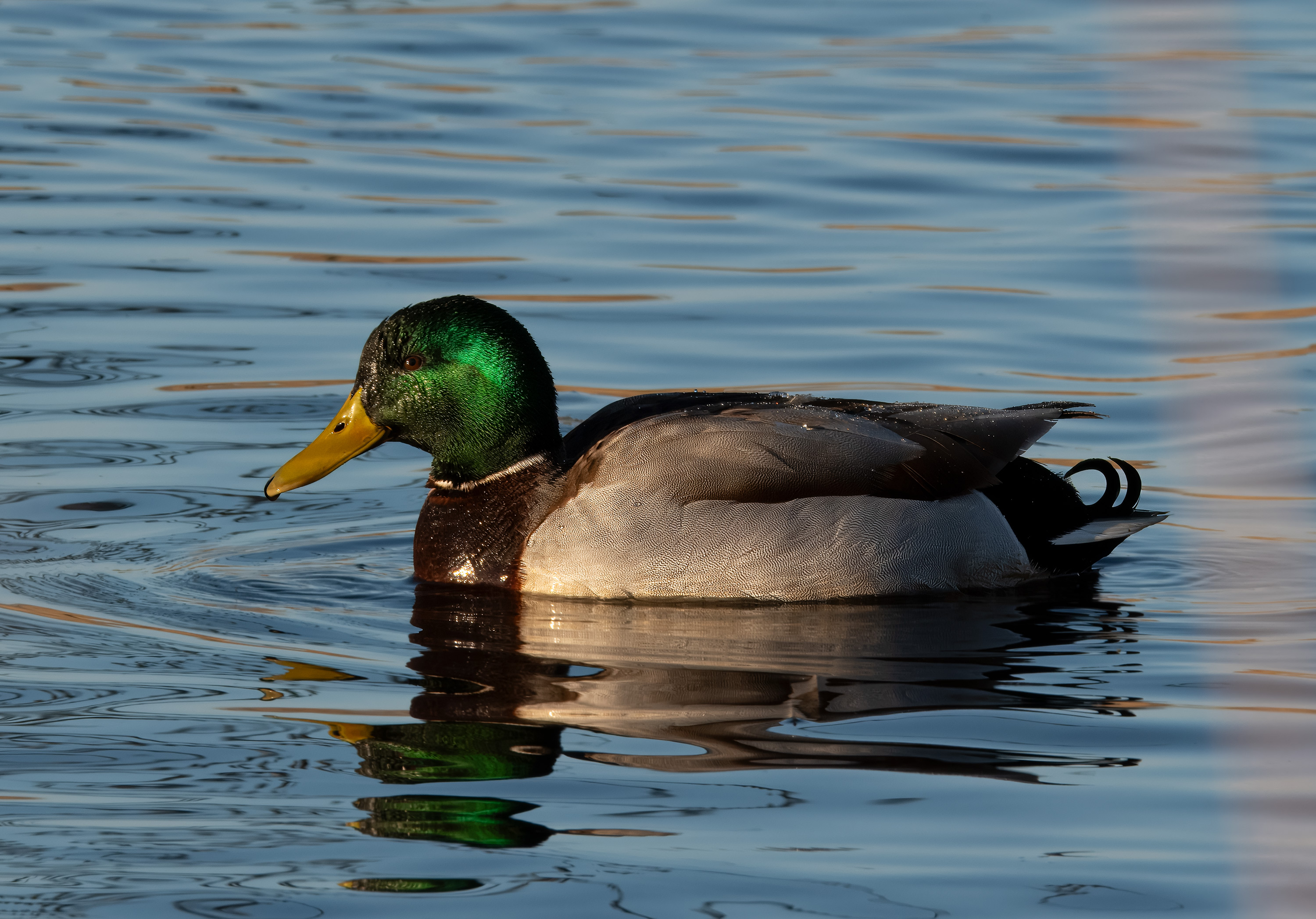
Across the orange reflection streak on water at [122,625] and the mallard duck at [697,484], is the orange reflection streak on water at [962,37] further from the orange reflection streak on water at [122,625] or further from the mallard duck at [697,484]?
the orange reflection streak on water at [122,625]

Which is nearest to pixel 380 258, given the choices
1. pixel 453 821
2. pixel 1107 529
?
pixel 1107 529

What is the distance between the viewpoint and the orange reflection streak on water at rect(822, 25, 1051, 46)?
1612cm

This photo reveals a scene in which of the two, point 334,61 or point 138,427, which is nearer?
point 138,427

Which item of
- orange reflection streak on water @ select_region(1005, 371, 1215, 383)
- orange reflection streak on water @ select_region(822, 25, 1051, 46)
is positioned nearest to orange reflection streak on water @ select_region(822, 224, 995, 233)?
orange reflection streak on water @ select_region(1005, 371, 1215, 383)

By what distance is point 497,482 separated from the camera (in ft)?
21.0

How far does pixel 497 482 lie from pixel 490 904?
3.07 metres

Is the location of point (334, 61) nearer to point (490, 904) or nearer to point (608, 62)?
point (608, 62)

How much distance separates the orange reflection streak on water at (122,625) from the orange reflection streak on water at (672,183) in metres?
6.61

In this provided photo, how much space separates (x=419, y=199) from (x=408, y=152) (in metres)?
1.10

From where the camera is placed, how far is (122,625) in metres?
5.55

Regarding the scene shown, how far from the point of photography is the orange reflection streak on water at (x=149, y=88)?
13781 mm

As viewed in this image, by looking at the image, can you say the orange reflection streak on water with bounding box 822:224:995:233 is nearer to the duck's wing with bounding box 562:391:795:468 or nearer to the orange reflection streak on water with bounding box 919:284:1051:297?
the orange reflection streak on water with bounding box 919:284:1051:297

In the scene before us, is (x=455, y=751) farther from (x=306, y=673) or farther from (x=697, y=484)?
(x=697, y=484)

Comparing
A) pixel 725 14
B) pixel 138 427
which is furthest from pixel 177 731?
pixel 725 14
